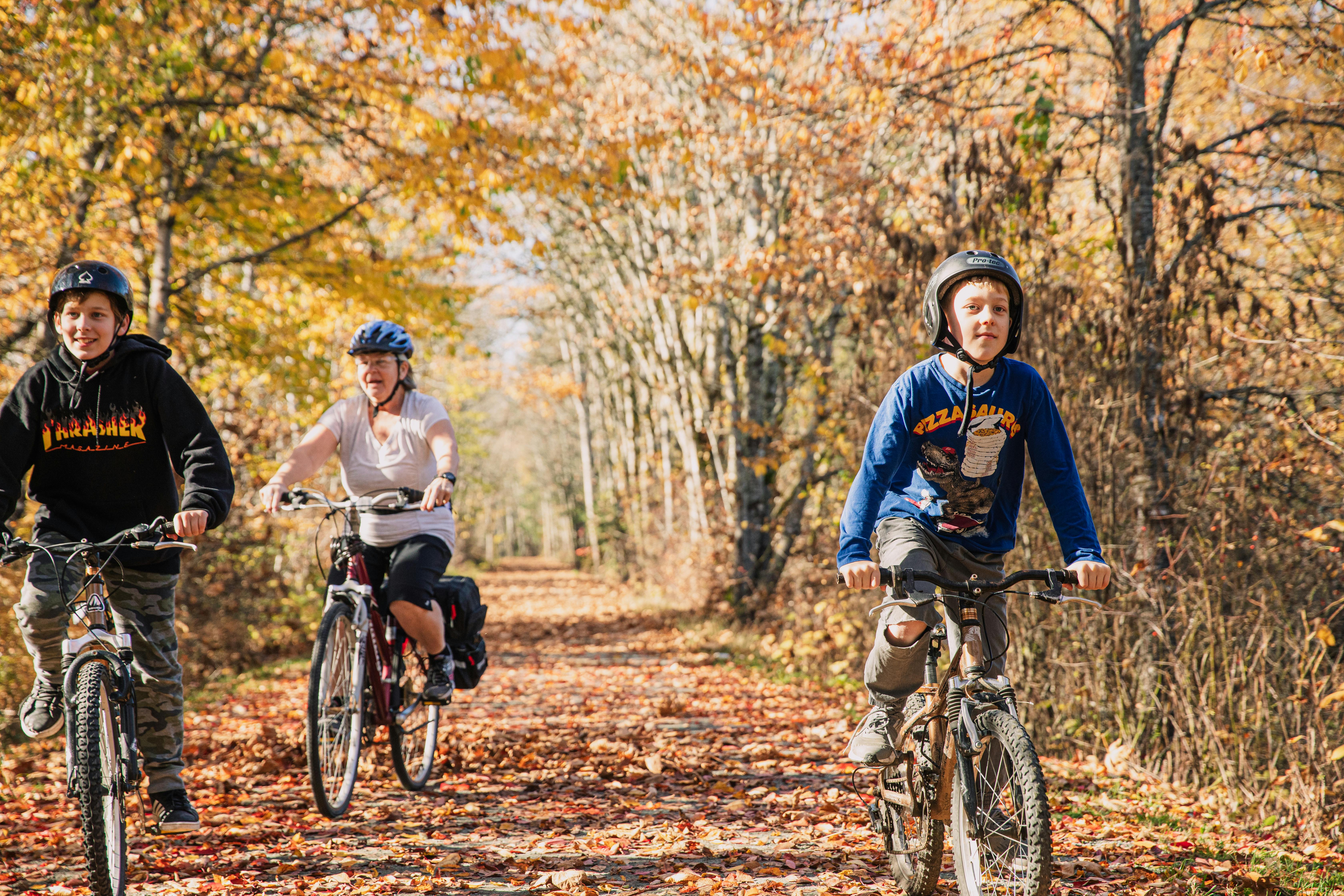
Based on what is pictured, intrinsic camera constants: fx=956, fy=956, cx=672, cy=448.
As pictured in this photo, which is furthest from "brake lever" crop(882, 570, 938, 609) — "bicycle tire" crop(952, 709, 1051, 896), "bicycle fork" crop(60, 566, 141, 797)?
"bicycle fork" crop(60, 566, 141, 797)

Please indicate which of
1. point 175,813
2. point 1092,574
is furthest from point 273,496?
point 1092,574

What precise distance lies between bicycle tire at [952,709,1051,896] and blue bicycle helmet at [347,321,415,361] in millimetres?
3626

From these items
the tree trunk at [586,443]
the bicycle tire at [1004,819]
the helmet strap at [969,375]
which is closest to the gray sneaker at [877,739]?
the bicycle tire at [1004,819]

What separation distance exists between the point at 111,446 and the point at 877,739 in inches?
131

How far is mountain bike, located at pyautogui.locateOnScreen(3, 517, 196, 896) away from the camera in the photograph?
3.40m

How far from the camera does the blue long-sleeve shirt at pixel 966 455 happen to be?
336 cm

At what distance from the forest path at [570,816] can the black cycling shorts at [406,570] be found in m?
1.08

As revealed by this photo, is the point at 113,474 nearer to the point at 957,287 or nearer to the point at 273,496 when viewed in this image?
the point at 273,496

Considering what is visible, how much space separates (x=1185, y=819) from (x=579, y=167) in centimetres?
893

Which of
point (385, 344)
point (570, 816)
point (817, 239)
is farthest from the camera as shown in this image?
point (817, 239)

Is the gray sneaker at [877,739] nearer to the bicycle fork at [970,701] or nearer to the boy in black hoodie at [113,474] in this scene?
the bicycle fork at [970,701]

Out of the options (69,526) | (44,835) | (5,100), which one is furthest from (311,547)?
(69,526)

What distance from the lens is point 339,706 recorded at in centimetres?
492

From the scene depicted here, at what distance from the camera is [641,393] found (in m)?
24.9
